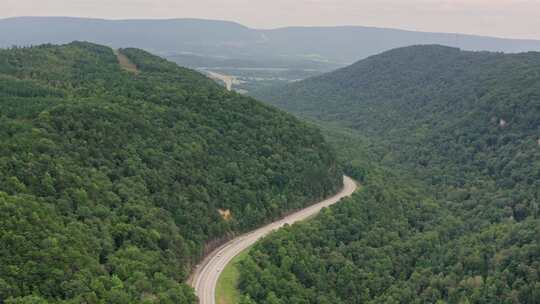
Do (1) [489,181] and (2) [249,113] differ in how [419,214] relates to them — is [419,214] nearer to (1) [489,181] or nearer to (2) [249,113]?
(1) [489,181]

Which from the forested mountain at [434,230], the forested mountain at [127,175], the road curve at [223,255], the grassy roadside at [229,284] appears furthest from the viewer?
the forested mountain at [434,230]

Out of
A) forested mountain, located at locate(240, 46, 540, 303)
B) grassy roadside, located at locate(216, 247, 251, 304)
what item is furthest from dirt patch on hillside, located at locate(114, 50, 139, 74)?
grassy roadside, located at locate(216, 247, 251, 304)

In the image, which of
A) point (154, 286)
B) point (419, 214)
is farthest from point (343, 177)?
point (154, 286)

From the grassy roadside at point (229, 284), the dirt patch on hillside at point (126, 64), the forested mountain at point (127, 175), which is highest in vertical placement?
the dirt patch on hillside at point (126, 64)

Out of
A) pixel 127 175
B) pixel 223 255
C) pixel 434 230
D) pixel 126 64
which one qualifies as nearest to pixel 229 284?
pixel 223 255

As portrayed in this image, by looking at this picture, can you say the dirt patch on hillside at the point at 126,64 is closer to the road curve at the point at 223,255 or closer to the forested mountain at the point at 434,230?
the forested mountain at the point at 434,230

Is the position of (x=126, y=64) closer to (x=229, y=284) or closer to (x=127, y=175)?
(x=127, y=175)

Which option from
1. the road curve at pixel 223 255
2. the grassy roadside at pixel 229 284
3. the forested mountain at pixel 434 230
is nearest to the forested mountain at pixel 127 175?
the road curve at pixel 223 255
